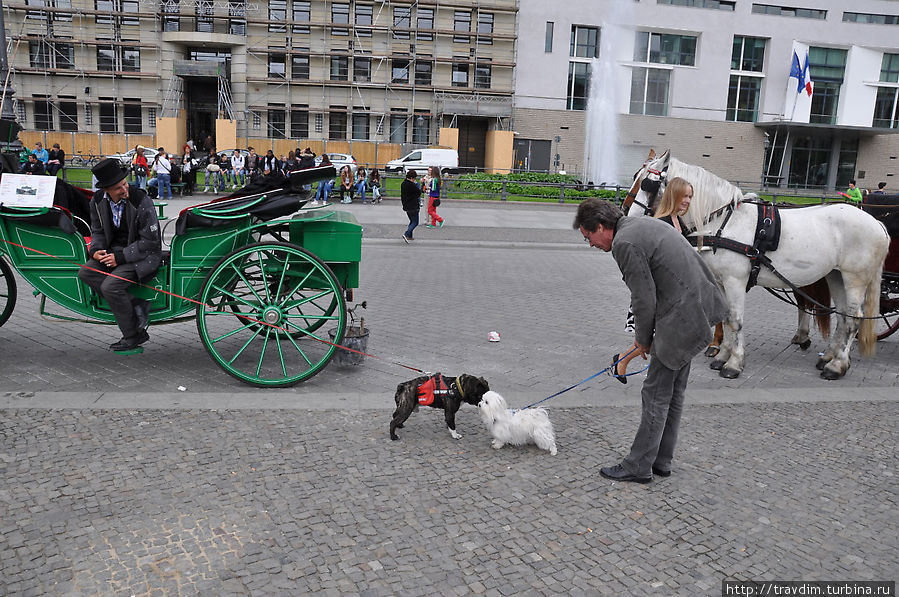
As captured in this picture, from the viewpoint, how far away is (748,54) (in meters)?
49.4

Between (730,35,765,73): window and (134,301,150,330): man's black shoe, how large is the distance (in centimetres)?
5138

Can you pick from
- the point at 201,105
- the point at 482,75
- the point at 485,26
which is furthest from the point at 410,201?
the point at 201,105

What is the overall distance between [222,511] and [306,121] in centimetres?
4650

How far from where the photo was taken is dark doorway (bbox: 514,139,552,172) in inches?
1889

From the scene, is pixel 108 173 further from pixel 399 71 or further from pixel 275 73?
pixel 399 71

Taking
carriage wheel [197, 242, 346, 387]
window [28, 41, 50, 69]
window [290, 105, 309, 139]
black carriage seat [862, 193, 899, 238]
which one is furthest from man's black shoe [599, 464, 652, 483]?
window [28, 41, 50, 69]

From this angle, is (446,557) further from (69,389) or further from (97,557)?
(69,389)

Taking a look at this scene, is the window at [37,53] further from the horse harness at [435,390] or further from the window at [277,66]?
the horse harness at [435,390]

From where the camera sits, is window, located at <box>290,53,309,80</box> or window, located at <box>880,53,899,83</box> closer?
window, located at <box>290,53,309,80</box>

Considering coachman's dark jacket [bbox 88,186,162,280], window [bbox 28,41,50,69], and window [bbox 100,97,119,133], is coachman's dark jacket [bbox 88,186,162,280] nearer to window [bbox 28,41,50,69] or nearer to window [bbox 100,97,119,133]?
window [bbox 100,97,119,133]

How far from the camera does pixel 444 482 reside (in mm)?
4281

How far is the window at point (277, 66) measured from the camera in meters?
46.8

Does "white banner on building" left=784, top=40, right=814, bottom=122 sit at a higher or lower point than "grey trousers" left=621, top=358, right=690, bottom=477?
higher

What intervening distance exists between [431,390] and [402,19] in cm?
4736
